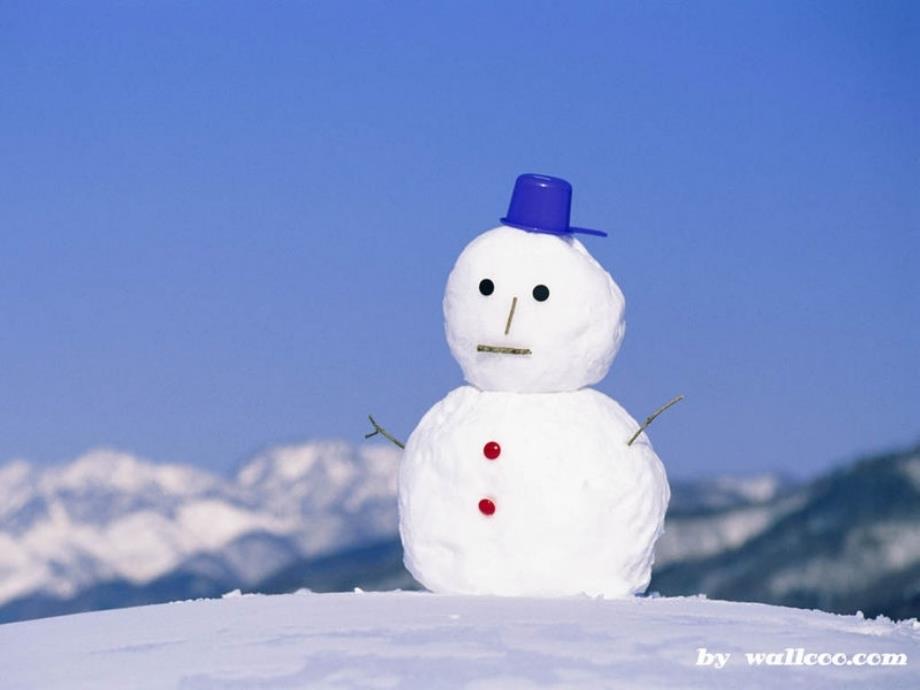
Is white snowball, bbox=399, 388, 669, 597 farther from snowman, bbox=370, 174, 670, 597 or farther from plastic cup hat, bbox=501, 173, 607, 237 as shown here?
plastic cup hat, bbox=501, 173, 607, 237

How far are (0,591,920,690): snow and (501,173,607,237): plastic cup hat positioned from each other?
1437 mm

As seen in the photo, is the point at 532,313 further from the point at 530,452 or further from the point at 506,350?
the point at 530,452

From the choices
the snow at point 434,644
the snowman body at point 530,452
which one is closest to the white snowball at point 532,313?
the snowman body at point 530,452

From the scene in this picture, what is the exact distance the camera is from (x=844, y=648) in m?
4.78

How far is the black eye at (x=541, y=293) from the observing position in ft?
19.1

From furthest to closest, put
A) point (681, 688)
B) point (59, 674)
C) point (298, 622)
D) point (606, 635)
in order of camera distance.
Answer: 1. point (298, 622)
2. point (606, 635)
3. point (59, 674)
4. point (681, 688)

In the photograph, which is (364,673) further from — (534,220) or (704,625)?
(534,220)

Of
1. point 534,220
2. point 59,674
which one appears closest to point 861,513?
point 534,220

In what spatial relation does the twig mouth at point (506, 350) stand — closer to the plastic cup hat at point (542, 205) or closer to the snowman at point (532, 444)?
the snowman at point (532, 444)

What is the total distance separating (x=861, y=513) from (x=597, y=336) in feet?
8.61

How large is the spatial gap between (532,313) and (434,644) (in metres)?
1.59

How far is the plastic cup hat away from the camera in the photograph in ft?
19.7

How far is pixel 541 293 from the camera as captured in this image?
5824mm

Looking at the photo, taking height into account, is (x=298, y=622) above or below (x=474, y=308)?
below
